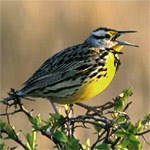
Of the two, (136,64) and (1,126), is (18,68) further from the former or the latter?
(1,126)

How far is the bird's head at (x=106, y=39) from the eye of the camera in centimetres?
238

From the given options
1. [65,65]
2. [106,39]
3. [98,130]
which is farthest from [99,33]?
[98,130]

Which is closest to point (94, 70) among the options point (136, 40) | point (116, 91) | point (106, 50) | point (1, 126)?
point (106, 50)

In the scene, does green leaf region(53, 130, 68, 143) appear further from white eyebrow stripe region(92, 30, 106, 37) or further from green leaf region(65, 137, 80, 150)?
white eyebrow stripe region(92, 30, 106, 37)

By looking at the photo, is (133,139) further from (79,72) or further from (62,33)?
(62,33)

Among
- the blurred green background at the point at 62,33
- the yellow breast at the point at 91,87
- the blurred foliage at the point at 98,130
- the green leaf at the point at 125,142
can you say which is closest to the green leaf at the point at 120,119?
the blurred foliage at the point at 98,130

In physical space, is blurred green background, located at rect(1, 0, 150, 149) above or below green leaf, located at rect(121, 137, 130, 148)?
above

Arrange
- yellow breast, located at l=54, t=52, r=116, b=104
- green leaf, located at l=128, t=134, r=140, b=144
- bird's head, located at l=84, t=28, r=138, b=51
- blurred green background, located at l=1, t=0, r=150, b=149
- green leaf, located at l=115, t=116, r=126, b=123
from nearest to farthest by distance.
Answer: green leaf, located at l=128, t=134, r=140, b=144 → green leaf, located at l=115, t=116, r=126, b=123 → yellow breast, located at l=54, t=52, r=116, b=104 → bird's head, located at l=84, t=28, r=138, b=51 → blurred green background, located at l=1, t=0, r=150, b=149

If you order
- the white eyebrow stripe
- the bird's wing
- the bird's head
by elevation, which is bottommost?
the bird's wing

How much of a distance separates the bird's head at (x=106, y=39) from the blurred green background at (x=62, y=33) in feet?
6.42

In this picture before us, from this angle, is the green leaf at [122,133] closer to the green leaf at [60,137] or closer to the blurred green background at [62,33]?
the green leaf at [60,137]

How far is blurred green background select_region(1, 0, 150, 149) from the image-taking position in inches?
182

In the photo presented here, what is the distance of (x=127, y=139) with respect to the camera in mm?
1541

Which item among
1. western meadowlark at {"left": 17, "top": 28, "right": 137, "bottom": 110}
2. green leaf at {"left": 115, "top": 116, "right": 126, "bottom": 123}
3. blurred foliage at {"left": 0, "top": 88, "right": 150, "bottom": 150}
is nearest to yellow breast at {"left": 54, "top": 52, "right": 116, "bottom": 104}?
western meadowlark at {"left": 17, "top": 28, "right": 137, "bottom": 110}
